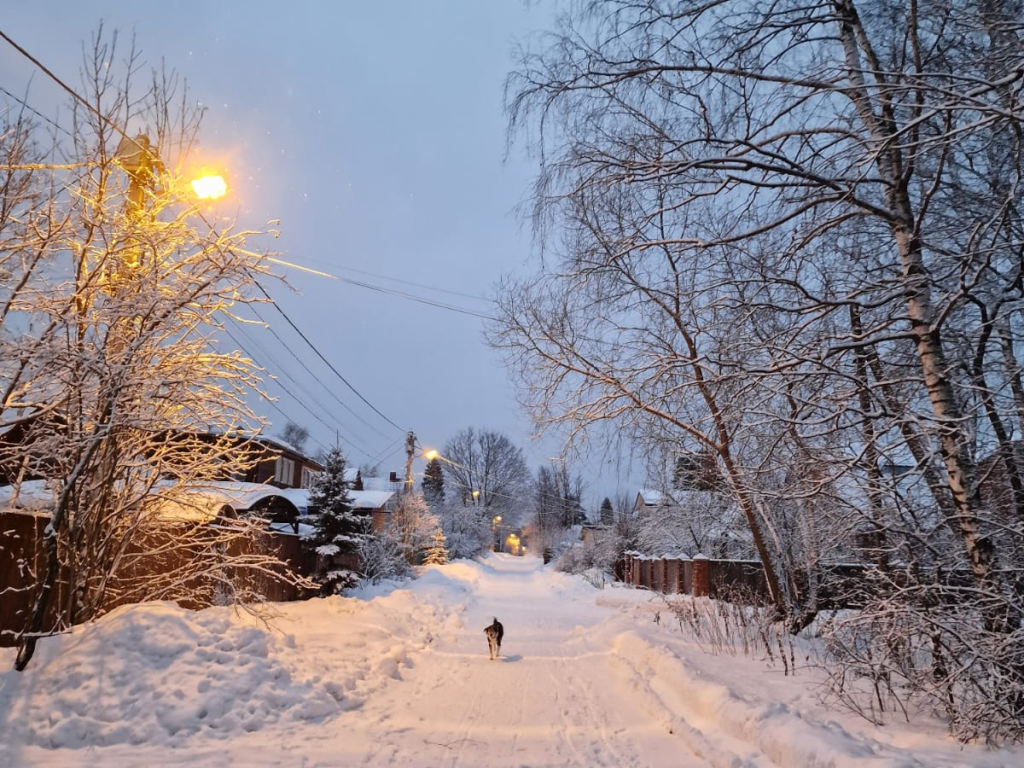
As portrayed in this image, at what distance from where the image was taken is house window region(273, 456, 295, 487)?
39.0 meters

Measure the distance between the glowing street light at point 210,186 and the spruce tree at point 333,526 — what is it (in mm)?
12664

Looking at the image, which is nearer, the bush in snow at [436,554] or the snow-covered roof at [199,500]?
the snow-covered roof at [199,500]

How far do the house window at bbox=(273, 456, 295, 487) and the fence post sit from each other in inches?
1064

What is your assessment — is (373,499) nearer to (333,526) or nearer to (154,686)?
(333,526)

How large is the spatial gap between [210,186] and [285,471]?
123 feet

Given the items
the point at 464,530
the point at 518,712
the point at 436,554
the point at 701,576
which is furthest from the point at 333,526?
the point at 464,530

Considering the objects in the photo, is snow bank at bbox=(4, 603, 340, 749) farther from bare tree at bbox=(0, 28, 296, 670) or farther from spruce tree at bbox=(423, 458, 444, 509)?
spruce tree at bbox=(423, 458, 444, 509)

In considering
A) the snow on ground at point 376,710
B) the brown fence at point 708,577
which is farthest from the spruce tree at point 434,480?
the snow on ground at point 376,710

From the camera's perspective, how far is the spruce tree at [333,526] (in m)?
18.4

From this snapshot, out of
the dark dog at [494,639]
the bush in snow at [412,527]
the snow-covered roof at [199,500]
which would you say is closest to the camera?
the snow-covered roof at [199,500]

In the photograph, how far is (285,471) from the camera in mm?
41531

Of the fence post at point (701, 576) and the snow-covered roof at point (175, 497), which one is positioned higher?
the snow-covered roof at point (175, 497)

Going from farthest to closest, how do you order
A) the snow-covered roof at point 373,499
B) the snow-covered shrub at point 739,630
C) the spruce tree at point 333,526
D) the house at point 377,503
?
the snow-covered roof at point 373,499 < the house at point 377,503 < the spruce tree at point 333,526 < the snow-covered shrub at point 739,630

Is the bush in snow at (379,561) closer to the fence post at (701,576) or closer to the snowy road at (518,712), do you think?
the snowy road at (518,712)
